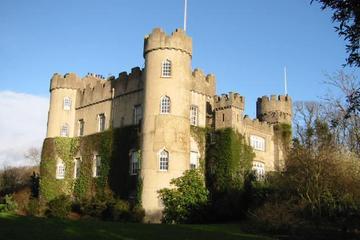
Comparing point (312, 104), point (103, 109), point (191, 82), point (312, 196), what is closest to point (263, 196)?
point (312, 196)

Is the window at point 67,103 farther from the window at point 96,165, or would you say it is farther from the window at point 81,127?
the window at point 96,165

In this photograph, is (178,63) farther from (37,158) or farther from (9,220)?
(37,158)

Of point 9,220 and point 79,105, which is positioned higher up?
point 79,105

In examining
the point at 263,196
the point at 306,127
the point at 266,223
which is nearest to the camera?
the point at 266,223

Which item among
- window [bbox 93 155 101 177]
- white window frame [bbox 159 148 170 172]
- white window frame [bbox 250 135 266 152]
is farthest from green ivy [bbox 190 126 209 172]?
window [bbox 93 155 101 177]

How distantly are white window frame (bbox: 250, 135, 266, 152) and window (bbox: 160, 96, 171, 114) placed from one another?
988 cm

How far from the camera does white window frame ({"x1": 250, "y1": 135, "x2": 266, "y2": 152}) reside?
148ft

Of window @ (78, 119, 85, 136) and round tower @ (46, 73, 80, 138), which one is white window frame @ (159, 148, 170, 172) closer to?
window @ (78, 119, 85, 136)

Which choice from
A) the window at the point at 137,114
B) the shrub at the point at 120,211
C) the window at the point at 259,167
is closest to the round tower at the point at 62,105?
the window at the point at 137,114

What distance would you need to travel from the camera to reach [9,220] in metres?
24.3

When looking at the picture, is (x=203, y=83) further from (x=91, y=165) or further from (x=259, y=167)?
(x=91, y=165)

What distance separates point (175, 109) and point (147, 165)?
4.82 meters

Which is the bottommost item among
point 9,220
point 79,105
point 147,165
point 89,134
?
point 9,220

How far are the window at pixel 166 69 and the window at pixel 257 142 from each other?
414 inches
